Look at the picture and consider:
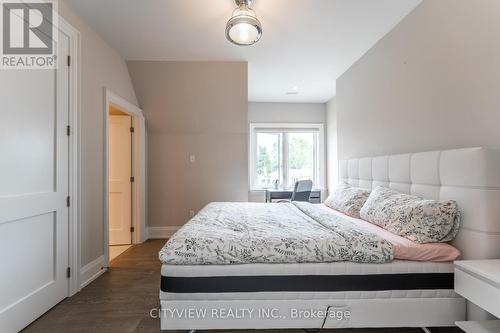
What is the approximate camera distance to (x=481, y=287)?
130 centimetres

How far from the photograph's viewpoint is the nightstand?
1.23 metres

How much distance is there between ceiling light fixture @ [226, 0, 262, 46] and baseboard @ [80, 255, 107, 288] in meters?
2.60

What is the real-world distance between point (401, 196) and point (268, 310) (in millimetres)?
1433

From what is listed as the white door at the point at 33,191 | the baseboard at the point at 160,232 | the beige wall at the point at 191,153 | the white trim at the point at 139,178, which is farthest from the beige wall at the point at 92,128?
the baseboard at the point at 160,232

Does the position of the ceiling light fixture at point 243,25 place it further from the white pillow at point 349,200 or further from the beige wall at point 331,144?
the beige wall at point 331,144

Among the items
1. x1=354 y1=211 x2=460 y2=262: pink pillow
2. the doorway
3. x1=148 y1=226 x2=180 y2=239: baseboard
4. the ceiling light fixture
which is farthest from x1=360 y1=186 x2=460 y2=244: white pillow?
the doorway

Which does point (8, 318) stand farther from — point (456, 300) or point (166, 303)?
point (456, 300)

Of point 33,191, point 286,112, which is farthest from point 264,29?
point 286,112

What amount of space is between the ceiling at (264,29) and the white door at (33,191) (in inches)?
24.8

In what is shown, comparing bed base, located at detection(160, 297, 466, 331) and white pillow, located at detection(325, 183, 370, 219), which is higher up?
white pillow, located at detection(325, 183, 370, 219)

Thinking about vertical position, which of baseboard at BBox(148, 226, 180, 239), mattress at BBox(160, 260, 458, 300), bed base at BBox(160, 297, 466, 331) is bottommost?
baseboard at BBox(148, 226, 180, 239)

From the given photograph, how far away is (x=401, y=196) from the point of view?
2092 millimetres

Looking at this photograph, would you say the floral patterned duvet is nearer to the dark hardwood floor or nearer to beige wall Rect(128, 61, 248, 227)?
the dark hardwood floor

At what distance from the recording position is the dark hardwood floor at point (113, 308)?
5.68ft
